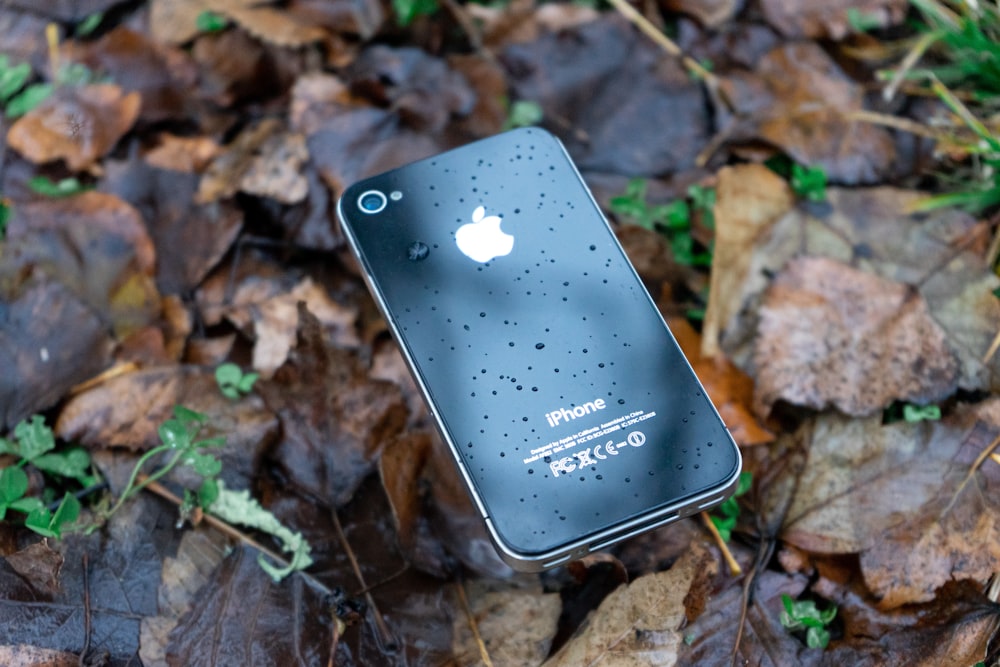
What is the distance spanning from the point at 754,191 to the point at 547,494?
0.96m

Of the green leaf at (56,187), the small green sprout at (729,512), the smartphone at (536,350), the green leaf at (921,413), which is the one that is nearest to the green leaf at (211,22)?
the green leaf at (56,187)

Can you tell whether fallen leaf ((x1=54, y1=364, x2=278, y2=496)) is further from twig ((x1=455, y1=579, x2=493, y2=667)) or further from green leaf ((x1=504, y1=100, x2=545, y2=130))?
green leaf ((x1=504, y1=100, x2=545, y2=130))

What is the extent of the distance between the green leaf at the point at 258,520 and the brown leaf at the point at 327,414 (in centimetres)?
9

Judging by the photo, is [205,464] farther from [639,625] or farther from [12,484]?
[639,625]

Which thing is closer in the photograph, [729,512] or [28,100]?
[729,512]

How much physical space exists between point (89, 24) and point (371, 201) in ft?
3.69

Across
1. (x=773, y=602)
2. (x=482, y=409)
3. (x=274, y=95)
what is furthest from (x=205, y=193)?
(x=773, y=602)

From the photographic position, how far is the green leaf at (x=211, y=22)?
7.93ft

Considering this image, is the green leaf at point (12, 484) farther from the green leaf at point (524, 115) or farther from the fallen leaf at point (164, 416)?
the green leaf at point (524, 115)

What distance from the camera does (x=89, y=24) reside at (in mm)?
2467

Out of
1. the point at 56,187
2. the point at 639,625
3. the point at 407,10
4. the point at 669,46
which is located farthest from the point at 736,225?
the point at 56,187

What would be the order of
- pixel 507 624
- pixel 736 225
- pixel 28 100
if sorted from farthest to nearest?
1. pixel 28 100
2. pixel 736 225
3. pixel 507 624

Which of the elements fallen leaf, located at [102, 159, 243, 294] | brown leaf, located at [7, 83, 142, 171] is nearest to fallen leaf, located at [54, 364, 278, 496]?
fallen leaf, located at [102, 159, 243, 294]

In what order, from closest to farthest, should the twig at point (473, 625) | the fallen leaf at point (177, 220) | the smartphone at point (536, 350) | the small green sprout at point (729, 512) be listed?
the smartphone at point (536, 350)
the twig at point (473, 625)
the small green sprout at point (729, 512)
the fallen leaf at point (177, 220)
